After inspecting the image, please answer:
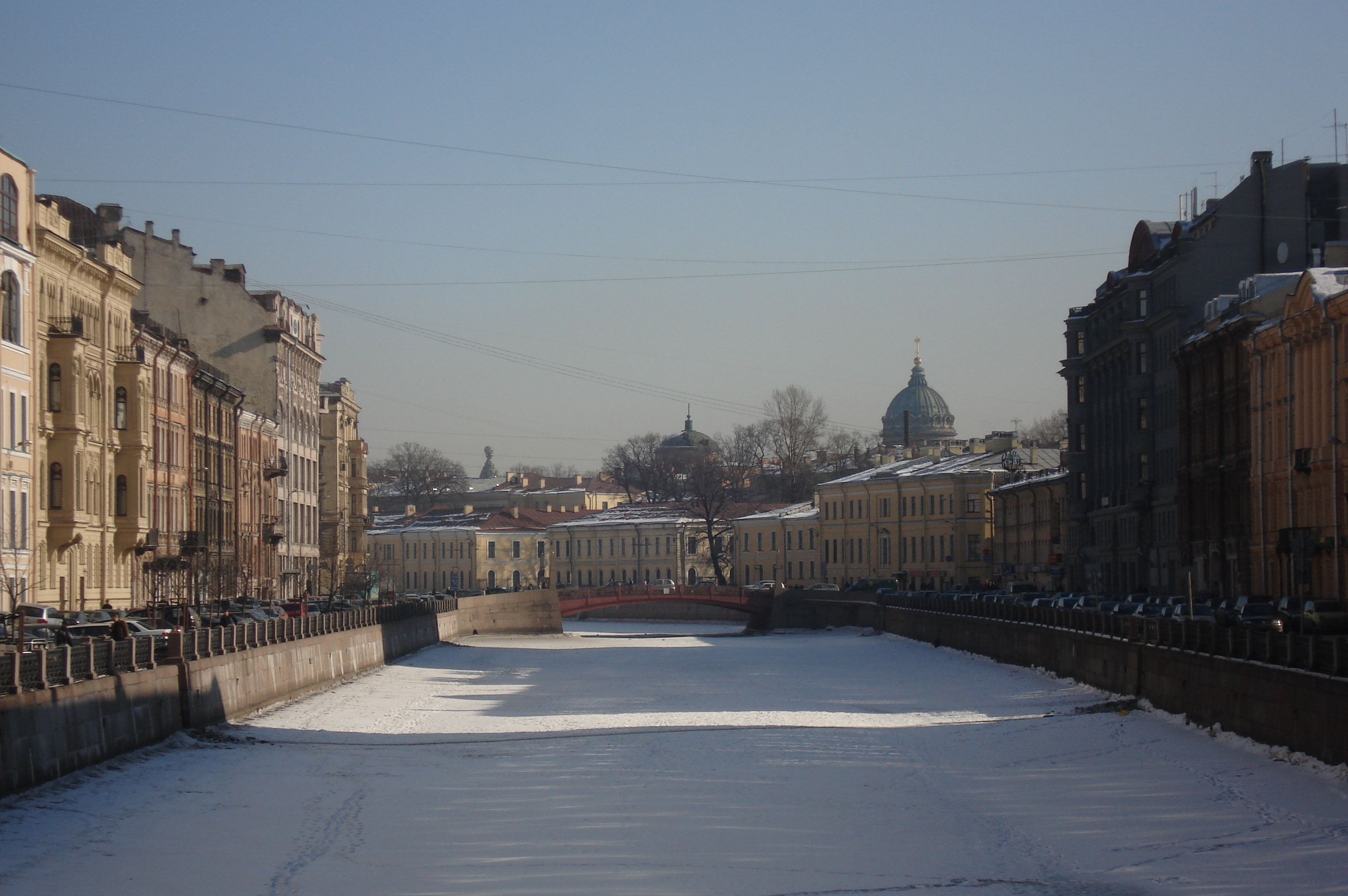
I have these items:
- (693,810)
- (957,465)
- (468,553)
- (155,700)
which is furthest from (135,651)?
(468,553)

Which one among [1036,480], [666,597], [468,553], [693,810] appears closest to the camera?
[693,810]

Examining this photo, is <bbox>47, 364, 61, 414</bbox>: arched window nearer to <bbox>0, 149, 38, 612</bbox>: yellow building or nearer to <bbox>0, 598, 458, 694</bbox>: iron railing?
<bbox>0, 149, 38, 612</bbox>: yellow building

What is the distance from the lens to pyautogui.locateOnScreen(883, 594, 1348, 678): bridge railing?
27.3m

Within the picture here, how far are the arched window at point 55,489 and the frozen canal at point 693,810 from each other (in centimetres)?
1505

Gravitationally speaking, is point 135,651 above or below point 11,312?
below

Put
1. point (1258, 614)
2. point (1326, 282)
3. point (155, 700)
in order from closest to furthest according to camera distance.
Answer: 1. point (155, 700)
2. point (1258, 614)
3. point (1326, 282)

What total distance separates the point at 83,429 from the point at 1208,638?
1436 inches

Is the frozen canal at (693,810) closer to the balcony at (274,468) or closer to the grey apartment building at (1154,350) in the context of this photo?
the grey apartment building at (1154,350)

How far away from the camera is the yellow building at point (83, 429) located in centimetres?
5544

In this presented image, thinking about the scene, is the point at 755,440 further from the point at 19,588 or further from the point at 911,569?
the point at 19,588

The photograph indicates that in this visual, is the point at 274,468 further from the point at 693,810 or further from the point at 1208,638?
the point at 693,810

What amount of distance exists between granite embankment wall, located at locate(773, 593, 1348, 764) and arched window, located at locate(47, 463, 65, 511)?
29138 millimetres

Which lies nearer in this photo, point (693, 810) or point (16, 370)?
point (693, 810)

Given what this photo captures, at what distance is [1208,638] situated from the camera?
3438 cm
